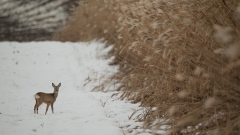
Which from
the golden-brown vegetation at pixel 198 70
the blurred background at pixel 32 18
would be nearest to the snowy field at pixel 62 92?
the golden-brown vegetation at pixel 198 70

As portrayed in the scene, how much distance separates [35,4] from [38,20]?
171 centimetres

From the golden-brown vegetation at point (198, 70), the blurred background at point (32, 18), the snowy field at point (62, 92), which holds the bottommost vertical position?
the blurred background at point (32, 18)

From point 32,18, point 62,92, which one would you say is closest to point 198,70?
point 62,92

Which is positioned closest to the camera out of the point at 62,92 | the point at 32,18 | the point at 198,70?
the point at 198,70

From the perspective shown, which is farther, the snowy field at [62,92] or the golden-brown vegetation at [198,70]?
the snowy field at [62,92]

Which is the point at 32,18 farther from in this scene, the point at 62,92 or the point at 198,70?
the point at 198,70

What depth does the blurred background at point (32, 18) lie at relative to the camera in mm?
19016

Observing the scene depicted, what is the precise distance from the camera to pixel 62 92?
300 inches

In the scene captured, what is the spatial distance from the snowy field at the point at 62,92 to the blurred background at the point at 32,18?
5.26 meters

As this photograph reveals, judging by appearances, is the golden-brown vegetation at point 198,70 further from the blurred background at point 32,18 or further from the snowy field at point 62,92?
the blurred background at point 32,18

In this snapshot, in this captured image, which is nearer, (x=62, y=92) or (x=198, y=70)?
(x=198, y=70)

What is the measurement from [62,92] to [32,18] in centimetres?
1469

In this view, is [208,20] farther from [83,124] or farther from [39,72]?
[39,72]

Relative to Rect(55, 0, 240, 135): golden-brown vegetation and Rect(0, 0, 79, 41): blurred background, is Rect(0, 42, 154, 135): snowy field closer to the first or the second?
Rect(55, 0, 240, 135): golden-brown vegetation
